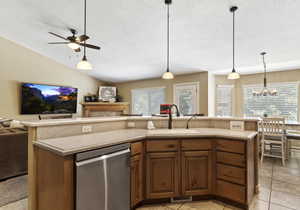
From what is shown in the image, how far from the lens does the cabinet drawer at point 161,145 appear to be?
1.98 metres

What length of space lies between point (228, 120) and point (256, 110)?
12.4 ft

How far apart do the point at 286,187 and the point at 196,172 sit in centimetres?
169

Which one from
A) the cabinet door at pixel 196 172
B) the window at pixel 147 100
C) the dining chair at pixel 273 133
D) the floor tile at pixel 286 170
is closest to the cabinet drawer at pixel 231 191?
the cabinet door at pixel 196 172

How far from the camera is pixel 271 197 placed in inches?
86.4

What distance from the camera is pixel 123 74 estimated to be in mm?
6223

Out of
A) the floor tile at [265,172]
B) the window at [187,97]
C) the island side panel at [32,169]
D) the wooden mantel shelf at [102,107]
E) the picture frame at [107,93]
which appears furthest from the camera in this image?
the picture frame at [107,93]

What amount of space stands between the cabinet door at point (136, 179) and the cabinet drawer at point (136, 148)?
5 centimetres

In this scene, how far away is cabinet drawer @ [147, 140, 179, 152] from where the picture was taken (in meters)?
1.98

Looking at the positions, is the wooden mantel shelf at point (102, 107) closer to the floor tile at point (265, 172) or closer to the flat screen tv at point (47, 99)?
the flat screen tv at point (47, 99)

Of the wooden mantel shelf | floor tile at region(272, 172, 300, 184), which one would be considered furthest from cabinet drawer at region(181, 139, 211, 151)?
the wooden mantel shelf

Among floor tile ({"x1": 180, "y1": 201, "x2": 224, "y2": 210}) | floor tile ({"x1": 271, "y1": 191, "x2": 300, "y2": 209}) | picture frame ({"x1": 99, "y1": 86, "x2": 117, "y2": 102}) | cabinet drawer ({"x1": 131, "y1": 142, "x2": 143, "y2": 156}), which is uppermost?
picture frame ({"x1": 99, "y1": 86, "x2": 117, "y2": 102})

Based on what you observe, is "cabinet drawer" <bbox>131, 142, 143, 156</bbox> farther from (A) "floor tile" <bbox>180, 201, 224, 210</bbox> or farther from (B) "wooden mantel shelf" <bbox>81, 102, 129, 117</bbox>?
(B) "wooden mantel shelf" <bbox>81, 102, 129, 117</bbox>

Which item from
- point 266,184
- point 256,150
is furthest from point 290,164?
point 256,150

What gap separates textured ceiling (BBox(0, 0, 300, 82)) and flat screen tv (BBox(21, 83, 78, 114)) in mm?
1276
